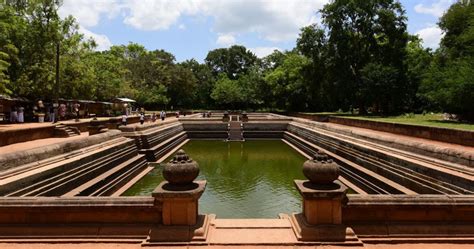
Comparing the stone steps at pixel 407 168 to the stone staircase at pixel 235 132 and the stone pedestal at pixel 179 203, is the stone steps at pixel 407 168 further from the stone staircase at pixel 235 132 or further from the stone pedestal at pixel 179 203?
the stone staircase at pixel 235 132

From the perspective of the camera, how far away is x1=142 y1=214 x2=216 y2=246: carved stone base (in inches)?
194

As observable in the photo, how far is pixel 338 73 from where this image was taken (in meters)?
37.4

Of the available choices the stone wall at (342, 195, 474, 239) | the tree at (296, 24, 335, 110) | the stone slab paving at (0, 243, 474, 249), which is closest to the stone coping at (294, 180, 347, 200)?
the stone wall at (342, 195, 474, 239)

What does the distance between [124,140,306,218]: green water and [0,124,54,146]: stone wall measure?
4.82 m

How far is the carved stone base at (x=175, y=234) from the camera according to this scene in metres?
4.93

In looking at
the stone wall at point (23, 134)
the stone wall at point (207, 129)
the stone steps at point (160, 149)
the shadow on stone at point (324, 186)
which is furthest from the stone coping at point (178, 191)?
the stone wall at point (207, 129)

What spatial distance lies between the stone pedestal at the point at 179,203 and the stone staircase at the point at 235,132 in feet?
74.2

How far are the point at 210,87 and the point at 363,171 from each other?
201ft

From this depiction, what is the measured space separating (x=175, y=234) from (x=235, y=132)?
2371 cm

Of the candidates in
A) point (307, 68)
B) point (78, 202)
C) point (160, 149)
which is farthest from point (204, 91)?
point (78, 202)

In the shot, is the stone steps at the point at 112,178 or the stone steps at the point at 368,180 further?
the stone steps at the point at 368,180

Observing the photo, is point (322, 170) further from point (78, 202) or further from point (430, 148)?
point (430, 148)

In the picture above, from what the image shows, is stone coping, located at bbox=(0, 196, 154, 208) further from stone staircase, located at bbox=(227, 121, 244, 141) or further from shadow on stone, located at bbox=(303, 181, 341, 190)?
stone staircase, located at bbox=(227, 121, 244, 141)

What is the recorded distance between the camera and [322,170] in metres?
4.98
